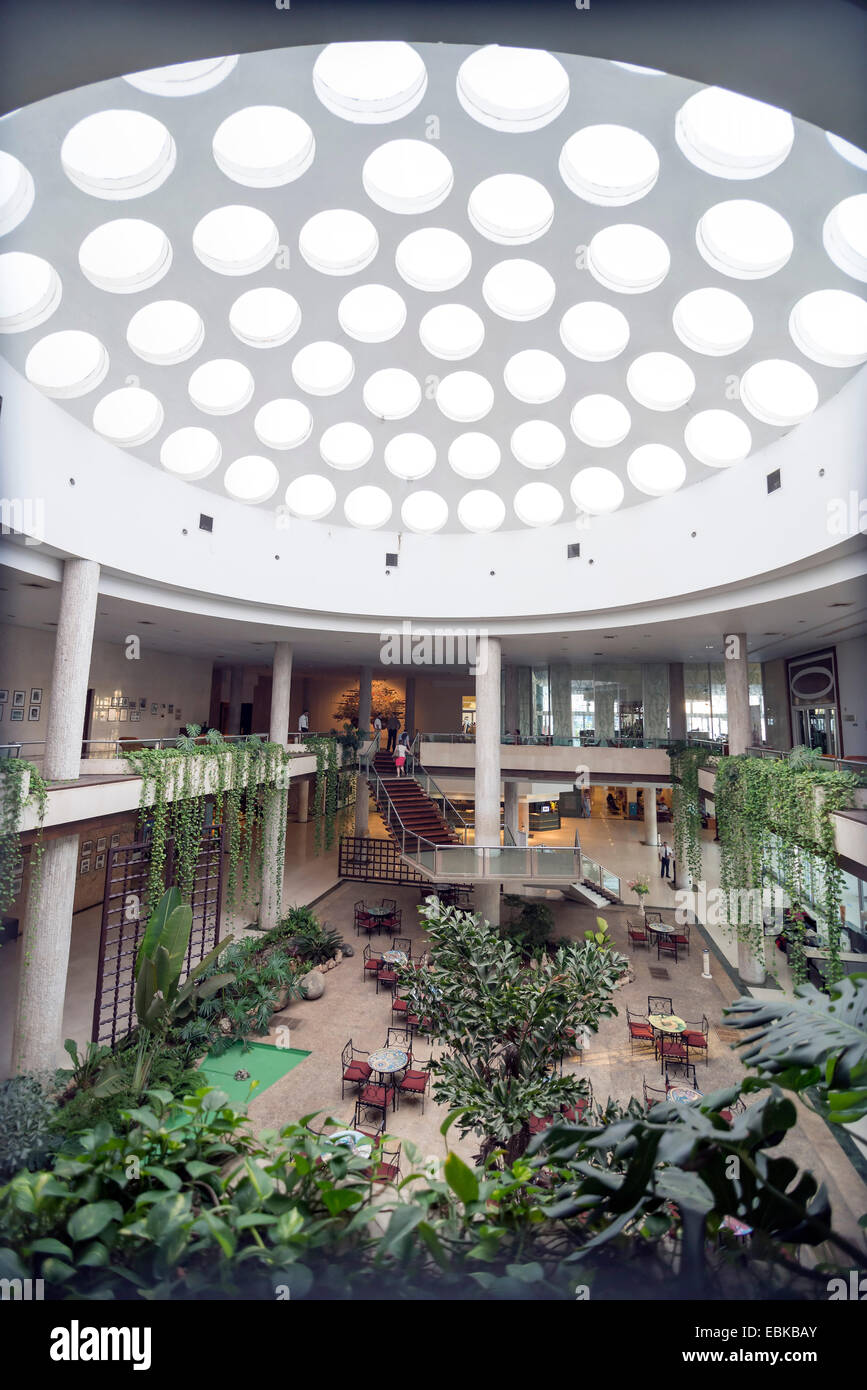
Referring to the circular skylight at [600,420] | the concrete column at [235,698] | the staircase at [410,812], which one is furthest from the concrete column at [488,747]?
the concrete column at [235,698]

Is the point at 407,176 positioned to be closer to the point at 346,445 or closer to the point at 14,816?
the point at 346,445

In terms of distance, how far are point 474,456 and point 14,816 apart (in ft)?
37.2

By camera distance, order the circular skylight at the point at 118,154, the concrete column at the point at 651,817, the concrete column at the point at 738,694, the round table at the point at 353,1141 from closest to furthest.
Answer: the round table at the point at 353,1141, the circular skylight at the point at 118,154, the concrete column at the point at 738,694, the concrete column at the point at 651,817

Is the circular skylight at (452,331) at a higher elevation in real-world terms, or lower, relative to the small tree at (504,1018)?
higher

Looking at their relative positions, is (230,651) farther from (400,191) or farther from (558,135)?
(558,135)

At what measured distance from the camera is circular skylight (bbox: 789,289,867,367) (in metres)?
8.07

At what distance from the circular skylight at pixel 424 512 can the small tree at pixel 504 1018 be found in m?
11.8

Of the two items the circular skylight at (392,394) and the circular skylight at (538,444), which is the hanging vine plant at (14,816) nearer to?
the circular skylight at (392,394)

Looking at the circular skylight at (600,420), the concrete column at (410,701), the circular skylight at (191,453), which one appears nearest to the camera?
the circular skylight at (600,420)

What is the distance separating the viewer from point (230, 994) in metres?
11.2

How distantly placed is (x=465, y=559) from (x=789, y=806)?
912 cm

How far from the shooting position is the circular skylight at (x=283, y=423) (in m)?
11.5

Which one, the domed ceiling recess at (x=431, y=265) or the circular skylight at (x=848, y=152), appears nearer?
the circular skylight at (x=848, y=152)
